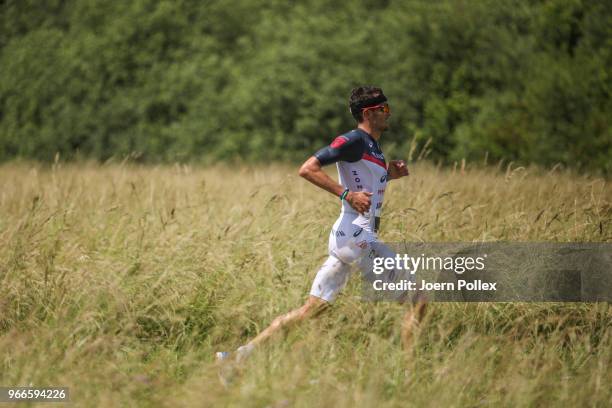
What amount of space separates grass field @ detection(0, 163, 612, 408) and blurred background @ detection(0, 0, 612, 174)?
498 inches

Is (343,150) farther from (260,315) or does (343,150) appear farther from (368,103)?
(260,315)

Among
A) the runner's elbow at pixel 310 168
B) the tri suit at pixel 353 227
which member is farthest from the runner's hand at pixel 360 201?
the runner's elbow at pixel 310 168

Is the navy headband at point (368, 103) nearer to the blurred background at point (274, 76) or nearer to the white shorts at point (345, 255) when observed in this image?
the white shorts at point (345, 255)

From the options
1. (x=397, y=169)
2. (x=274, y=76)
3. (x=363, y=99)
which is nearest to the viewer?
(x=363, y=99)

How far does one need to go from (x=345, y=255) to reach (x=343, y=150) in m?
0.64

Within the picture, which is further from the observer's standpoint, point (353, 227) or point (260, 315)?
point (260, 315)

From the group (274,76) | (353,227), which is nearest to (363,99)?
(353,227)

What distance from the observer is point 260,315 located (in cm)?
489

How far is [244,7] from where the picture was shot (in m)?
26.0

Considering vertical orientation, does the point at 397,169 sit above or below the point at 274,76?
below

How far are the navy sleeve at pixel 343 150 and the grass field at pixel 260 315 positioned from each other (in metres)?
0.99

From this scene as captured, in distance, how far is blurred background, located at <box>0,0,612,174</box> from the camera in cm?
2022

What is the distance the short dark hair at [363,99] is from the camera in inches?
171

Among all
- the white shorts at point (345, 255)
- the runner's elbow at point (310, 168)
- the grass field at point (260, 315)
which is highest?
the runner's elbow at point (310, 168)
